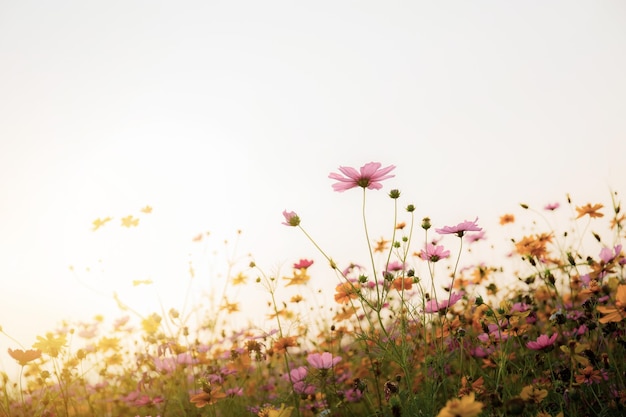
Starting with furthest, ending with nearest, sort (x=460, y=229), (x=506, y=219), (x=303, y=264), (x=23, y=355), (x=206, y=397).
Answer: (x=506, y=219), (x=303, y=264), (x=23, y=355), (x=206, y=397), (x=460, y=229)

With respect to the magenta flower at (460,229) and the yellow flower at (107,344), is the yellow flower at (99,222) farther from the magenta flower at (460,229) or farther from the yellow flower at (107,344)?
the magenta flower at (460,229)

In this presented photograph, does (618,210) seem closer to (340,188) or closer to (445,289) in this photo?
(445,289)

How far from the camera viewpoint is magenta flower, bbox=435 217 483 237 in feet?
4.96

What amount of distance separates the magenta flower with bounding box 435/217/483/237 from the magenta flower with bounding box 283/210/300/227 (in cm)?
51

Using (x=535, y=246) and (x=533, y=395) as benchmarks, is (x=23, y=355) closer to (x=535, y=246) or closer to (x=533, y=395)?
(x=533, y=395)

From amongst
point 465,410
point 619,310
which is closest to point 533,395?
point 619,310

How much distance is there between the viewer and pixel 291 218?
162cm

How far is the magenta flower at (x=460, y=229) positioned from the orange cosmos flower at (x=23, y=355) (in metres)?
1.73

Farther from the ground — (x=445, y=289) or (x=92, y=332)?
(x=92, y=332)

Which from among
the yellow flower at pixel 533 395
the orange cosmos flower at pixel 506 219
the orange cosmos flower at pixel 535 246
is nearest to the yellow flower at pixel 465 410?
the yellow flower at pixel 533 395

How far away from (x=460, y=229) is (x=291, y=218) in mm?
598

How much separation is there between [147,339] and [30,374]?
133 cm

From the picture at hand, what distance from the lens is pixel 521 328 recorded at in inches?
67.8

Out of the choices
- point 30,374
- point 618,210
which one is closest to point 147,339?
point 30,374
